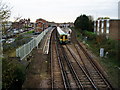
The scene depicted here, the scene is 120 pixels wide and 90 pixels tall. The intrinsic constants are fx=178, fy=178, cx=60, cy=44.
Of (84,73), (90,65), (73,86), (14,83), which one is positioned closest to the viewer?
(14,83)

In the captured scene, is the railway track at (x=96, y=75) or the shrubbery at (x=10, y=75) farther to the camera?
the railway track at (x=96, y=75)

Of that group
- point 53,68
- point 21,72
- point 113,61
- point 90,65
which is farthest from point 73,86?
point 113,61

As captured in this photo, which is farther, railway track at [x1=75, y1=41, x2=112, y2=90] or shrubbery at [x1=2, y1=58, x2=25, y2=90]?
railway track at [x1=75, y1=41, x2=112, y2=90]

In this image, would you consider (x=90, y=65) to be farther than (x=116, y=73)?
Yes

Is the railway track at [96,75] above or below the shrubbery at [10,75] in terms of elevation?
below

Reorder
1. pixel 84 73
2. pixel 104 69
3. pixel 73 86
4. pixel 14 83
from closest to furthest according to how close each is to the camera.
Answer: pixel 14 83
pixel 73 86
pixel 84 73
pixel 104 69

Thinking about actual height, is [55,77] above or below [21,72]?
below

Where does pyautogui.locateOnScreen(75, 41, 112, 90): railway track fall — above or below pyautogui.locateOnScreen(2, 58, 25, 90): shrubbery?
below

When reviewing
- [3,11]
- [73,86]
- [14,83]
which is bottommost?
[73,86]

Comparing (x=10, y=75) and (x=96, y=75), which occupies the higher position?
(x=10, y=75)

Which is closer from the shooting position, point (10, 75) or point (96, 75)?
point (10, 75)

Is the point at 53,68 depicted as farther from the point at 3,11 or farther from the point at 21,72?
the point at 3,11

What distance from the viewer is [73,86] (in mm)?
10258

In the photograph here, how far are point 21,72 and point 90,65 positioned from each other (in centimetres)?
781
